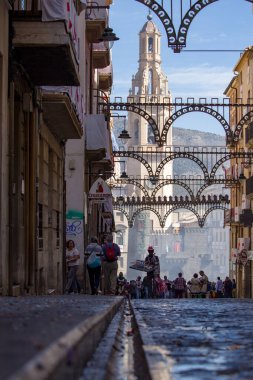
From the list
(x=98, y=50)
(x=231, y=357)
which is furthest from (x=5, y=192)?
(x=98, y=50)

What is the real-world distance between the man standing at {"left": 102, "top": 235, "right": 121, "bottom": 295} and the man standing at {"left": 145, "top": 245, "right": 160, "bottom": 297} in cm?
334

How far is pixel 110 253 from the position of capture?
24422 millimetres

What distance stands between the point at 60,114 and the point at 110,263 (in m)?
4.04

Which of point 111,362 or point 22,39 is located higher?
point 22,39

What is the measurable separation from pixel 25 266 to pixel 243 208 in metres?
53.9

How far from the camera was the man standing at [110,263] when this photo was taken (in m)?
24.4

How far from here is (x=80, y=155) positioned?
32.5m

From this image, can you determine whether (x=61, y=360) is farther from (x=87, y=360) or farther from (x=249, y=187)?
(x=249, y=187)

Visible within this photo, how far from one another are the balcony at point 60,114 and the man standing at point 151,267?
420cm

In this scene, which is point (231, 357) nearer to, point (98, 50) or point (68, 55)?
point (68, 55)

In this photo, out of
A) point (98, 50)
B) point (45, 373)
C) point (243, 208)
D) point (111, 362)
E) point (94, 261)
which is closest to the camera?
point (45, 373)

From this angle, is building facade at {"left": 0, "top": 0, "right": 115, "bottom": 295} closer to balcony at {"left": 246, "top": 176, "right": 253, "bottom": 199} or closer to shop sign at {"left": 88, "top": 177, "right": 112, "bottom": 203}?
shop sign at {"left": 88, "top": 177, "right": 112, "bottom": 203}

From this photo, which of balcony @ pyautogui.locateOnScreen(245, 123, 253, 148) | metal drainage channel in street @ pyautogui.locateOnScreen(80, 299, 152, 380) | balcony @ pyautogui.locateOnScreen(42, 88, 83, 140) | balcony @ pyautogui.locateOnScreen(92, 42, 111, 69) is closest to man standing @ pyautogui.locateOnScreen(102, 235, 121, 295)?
balcony @ pyautogui.locateOnScreen(42, 88, 83, 140)

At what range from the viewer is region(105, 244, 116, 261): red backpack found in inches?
955
